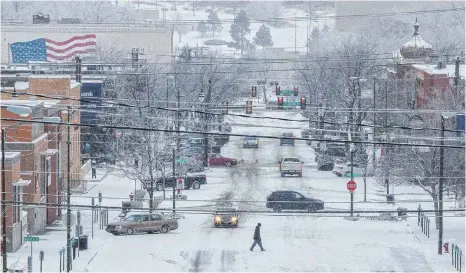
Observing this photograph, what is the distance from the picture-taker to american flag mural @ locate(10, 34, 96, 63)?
67.0 meters

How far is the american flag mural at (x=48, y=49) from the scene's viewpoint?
6700cm

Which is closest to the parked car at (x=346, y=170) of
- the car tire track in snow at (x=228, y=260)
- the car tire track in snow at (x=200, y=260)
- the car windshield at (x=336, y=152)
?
the car windshield at (x=336, y=152)

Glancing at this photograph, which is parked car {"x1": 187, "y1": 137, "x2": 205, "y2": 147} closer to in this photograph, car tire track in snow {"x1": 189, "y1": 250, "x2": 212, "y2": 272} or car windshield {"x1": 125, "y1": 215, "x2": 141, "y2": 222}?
car windshield {"x1": 125, "y1": 215, "x2": 141, "y2": 222}

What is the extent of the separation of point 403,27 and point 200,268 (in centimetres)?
10110

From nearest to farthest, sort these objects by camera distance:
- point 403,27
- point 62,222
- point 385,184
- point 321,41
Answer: point 62,222
point 385,184
point 321,41
point 403,27

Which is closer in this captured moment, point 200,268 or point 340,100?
point 200,268

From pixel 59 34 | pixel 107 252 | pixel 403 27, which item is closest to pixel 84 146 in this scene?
pixel 107 252

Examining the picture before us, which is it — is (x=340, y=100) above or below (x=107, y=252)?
above

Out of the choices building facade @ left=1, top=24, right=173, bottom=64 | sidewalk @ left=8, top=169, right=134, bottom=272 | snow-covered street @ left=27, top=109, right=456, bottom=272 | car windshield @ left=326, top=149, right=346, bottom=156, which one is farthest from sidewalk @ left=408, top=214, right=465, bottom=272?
A: building facade @ left=1, top=24, right=173, bottom=64

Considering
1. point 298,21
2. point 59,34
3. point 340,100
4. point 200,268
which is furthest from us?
point 298,21

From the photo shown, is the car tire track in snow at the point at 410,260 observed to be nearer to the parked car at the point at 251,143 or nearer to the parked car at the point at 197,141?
the parked car at the point at 197,141

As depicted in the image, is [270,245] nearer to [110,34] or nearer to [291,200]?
[291,200]

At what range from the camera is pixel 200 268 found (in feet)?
99.5

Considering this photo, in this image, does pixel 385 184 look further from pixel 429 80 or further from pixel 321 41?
pixel 321 41
